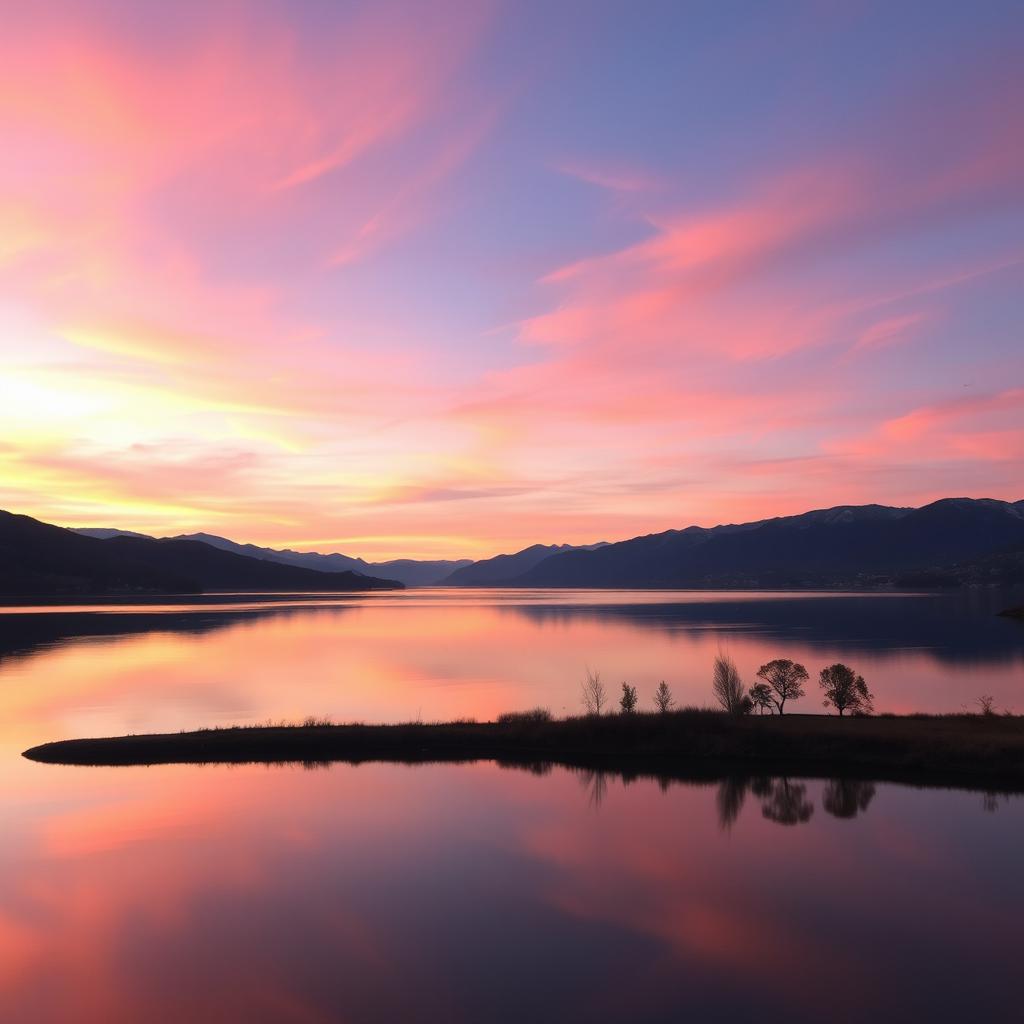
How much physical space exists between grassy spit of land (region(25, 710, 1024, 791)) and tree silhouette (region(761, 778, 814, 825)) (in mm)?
2809

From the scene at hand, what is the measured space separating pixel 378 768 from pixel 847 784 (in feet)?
91.0

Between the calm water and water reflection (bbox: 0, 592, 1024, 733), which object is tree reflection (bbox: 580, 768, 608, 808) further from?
water reflection (bbox: 0, 592, 1024, 733)

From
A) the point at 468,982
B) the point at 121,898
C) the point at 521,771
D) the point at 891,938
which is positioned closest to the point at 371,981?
the point at 468,982

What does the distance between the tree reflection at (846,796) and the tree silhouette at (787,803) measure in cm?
103

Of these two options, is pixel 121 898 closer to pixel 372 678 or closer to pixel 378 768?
pixel 378 768

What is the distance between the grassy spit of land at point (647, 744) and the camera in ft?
148

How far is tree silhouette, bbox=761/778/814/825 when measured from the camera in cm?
3775

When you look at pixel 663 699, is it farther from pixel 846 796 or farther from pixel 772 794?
→ pixel 846 796

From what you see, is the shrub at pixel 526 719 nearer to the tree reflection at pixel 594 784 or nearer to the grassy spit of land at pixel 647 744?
the grassy spit of land at pixel 647 744

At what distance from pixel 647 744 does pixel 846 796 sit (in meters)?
13.2

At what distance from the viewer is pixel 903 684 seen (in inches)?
3280

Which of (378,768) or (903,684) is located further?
(903,684)

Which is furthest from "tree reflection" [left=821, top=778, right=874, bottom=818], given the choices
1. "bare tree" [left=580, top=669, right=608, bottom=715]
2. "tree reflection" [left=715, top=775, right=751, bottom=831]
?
"bare tree" [left=580, top=669, right=608, bottom=715]

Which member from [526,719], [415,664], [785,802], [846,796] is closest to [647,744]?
[526,719]
